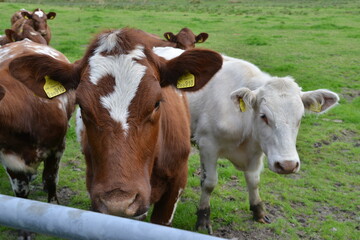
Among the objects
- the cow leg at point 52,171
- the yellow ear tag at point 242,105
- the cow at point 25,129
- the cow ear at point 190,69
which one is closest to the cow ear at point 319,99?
the yellow ear tag at point 242,105

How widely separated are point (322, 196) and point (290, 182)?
19.0 inches

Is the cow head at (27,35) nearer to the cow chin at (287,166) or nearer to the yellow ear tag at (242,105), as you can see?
the yellow ear tag at (242,105)

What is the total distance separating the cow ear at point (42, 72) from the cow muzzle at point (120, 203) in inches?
37.0

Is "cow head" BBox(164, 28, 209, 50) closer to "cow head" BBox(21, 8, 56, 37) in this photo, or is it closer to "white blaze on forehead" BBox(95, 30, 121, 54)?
"cow head" BBox(21, 8, 56, 37)

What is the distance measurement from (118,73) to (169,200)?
134cm

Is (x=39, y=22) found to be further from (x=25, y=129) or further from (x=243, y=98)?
(x=243, y=98)

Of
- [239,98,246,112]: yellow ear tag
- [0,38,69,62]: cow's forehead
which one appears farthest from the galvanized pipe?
[0,38,69,62]: cow's forehead

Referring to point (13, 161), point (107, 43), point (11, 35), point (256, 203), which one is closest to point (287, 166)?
point (256, 203)

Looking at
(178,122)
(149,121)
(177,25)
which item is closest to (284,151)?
(178,122)

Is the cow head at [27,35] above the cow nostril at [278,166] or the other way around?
above

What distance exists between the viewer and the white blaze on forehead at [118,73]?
2367 millimetres

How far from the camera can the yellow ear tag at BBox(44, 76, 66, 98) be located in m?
2.84

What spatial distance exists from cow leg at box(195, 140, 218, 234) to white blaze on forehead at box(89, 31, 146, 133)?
197 cm

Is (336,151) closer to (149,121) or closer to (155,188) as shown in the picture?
(155,188)
